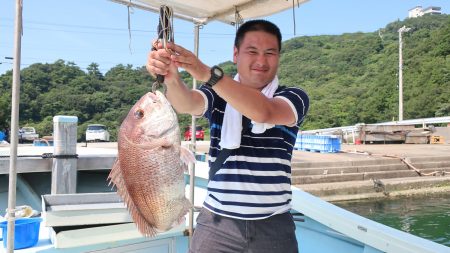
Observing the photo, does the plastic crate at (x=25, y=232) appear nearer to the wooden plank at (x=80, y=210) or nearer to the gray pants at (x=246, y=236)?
the wooden plank at (x=80, y=210)

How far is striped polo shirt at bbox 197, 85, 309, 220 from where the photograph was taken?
202 cm

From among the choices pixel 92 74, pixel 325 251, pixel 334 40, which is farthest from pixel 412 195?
pixel 334 40

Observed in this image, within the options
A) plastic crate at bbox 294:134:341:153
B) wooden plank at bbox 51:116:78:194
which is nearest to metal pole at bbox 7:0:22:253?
wooden plank at bbox 51:116:78:194

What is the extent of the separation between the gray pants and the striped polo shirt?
4cm

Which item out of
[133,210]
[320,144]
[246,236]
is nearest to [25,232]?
[133,210]

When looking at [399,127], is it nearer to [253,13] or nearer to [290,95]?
[253,13]

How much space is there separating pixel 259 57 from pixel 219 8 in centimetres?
197

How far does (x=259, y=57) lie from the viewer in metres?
2.18

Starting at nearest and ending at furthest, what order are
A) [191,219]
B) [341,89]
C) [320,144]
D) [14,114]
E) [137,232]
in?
[14,114]
[137,232]
[191,219]
[320,144]
[341,89]

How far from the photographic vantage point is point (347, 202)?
14.8 metres

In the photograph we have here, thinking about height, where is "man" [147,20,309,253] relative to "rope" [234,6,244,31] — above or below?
below

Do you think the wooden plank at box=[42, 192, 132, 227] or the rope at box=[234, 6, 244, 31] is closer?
the wooden plank at box=[42, 192, 132, 227]

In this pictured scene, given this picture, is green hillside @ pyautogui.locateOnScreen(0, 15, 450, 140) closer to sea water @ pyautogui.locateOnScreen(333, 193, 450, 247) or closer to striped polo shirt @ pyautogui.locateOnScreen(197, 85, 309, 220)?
sea water @ pyautogui.locateOnScreen(333, 193, 450, 247)

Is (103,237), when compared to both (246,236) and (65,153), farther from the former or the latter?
(65,153)
